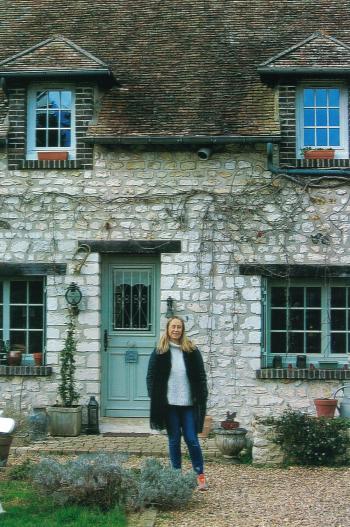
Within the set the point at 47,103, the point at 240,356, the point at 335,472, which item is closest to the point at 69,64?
the point at 47,103

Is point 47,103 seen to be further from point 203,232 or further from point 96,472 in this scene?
point 96,472

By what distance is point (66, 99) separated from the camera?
44.9 ft

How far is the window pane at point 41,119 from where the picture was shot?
44.8 feet

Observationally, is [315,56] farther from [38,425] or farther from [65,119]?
[38,425]

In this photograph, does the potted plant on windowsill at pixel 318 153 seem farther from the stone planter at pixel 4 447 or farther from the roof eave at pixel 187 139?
the stone planter at pixel 4 447

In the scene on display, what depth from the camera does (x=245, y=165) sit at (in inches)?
523

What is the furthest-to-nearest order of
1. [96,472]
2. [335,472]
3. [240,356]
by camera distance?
[240,356] → [335,472] → [96,472]

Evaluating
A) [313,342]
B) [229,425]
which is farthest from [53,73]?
[229,425]

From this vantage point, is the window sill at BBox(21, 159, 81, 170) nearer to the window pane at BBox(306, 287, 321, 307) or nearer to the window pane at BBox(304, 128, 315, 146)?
the window pane at BBox(304, 128, 315, 146)

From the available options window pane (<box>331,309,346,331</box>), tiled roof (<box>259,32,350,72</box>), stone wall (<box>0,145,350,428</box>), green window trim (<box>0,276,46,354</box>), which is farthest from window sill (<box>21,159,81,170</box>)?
window pane (<box>331,309,346,331</box>)

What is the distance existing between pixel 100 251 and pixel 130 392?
7.05 feet

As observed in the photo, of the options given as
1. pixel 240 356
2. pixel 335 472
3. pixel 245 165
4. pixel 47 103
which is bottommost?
pixel 335 472

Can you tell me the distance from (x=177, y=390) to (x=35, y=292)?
4.94 metres

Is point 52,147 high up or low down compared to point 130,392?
up
